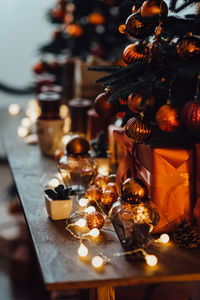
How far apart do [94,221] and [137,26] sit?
1.54 feet

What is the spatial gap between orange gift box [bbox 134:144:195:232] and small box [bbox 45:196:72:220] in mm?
218

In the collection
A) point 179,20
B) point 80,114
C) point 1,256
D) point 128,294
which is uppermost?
point 179,20

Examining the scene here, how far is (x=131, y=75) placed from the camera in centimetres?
95

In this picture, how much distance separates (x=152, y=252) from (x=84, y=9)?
184 cm

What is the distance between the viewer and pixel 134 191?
920 mm

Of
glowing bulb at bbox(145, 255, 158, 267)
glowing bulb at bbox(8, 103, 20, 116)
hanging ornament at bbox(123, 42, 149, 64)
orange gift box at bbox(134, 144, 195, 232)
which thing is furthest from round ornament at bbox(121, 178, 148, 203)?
glowing bulb at bbox(8, 103, 20, 116)

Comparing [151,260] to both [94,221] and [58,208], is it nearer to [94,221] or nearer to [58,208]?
[94,221]

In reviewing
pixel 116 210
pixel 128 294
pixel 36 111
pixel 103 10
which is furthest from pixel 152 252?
pixel 103 10

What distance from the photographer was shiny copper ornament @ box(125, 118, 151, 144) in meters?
0.94

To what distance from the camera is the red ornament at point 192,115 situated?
2.78 feet

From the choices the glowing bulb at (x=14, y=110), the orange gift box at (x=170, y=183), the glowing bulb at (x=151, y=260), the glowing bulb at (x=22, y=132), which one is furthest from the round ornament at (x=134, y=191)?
the glowing bulb at (x=14, y=110)

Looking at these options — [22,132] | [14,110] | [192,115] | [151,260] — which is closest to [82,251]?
[151,260]

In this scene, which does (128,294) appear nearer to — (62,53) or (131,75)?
(131,75)

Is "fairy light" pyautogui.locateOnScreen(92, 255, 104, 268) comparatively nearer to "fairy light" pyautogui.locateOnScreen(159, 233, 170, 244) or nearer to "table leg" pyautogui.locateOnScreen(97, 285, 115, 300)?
"table leg" pyautogui.locateOnScreen(97, 285, 115, 300)
